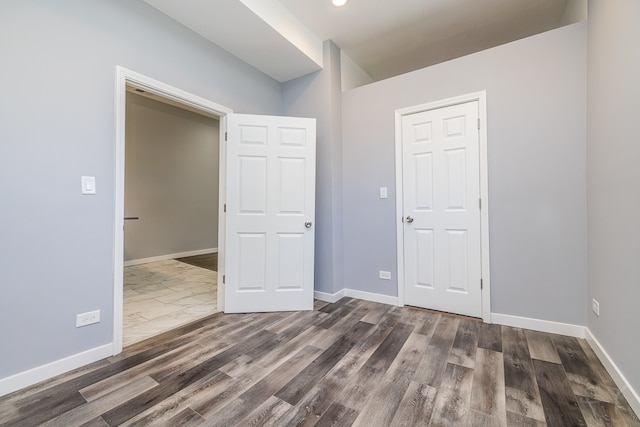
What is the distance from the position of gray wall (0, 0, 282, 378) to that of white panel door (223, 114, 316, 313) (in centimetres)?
99

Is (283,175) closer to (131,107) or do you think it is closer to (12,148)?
(12,148)

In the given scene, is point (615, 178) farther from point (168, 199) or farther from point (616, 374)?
point (168, 199)

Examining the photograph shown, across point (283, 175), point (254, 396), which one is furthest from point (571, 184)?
point (254, 396)

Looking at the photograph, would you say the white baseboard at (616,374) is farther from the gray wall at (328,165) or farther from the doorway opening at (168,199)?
the doorway opening at (168,199)

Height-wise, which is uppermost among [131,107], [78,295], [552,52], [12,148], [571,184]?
[131,107]

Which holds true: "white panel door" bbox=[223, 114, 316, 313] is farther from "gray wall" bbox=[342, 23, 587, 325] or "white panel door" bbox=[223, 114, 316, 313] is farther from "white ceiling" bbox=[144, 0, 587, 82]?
"gray wall" bbox=[342, 23, 587, 325]

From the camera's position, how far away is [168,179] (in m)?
5.54

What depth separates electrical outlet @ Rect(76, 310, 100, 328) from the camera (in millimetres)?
1803

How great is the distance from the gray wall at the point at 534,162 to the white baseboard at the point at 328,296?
5.07 ft

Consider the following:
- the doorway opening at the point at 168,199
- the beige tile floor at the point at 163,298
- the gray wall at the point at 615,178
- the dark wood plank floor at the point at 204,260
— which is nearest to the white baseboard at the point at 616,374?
the gray wall at the point at 615,178

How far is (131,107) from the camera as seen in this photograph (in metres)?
4.99

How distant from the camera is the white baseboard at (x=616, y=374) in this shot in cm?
138

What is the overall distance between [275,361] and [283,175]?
68.2 inches

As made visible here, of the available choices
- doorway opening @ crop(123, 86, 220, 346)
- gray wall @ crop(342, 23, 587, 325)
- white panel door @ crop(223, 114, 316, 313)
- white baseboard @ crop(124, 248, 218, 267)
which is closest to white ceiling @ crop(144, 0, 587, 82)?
gray wall @ crop(342, 23, 587, 325)
